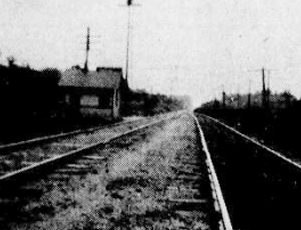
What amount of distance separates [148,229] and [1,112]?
2044 centimetres

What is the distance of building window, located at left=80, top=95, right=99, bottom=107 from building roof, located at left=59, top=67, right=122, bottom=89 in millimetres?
1247

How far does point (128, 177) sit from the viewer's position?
31.3 ft

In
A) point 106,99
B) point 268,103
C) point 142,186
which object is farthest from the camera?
point 268,103

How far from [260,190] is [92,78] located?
39220 mm

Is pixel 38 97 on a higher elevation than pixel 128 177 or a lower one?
higher

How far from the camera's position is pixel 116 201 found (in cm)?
703

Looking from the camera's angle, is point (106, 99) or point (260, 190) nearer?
point (260, 190)

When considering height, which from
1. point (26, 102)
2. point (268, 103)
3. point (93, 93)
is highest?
point (268, 103)

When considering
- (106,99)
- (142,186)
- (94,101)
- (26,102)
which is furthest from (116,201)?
(94,101)

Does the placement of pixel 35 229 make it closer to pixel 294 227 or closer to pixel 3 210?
pixel 3 210

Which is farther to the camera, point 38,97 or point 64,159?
point 38,97

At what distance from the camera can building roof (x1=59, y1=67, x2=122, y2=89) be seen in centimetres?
4485

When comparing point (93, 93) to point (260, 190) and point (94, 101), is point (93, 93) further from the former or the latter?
point (260, 190)

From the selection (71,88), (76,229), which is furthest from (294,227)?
(71,88)
